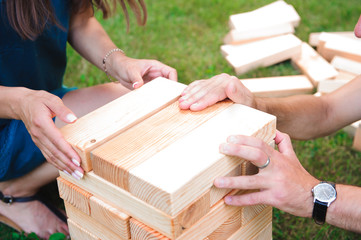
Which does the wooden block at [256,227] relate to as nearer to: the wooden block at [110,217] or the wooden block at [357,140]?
the wooden block at [110,217]

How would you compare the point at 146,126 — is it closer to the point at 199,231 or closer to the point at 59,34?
the point at 199,231

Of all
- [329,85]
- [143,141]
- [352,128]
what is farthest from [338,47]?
[143,141]

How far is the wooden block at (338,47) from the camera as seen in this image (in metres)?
3.34

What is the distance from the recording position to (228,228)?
1424mm

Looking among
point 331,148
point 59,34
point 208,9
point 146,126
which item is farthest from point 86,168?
point 208,9

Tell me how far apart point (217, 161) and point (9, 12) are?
45.0 inches

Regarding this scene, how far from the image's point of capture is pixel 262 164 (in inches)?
50.7

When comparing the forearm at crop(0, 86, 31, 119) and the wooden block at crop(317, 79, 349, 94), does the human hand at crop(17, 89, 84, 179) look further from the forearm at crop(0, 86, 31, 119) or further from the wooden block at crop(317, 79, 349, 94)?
the wooden block at crop(317, 79, 349, 94)

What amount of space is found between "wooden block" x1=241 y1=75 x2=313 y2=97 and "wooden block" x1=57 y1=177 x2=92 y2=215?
1.88 m

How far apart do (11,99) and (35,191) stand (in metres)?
0.76

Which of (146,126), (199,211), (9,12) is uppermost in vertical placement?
(9,12)

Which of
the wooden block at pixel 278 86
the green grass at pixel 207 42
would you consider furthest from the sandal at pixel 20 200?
the wooden block at pixel 278 86

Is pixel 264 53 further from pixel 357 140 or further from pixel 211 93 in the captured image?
pixel 211 93

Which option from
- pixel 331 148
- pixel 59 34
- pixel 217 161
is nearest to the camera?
pixel 217 161
